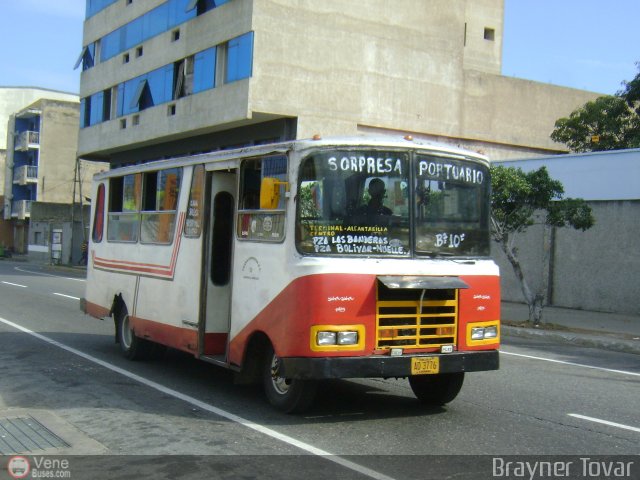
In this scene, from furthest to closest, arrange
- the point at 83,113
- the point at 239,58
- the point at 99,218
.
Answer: the point at 83,113 → the point at 239,58 → the point at 99,218

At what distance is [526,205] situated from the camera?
1831 centimetres

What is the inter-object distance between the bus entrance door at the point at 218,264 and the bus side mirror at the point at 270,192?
135 centimetres

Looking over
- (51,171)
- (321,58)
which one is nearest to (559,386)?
(321,58)

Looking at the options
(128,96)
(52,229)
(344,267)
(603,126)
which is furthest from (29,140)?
(344,267)

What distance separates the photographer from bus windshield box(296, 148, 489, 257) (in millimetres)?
7504

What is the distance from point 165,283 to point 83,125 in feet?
125

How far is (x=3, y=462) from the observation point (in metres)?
6.32

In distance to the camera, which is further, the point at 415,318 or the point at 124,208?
the point at 124,208

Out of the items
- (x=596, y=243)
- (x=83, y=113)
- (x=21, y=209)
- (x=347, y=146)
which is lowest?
(x=596, y=243)

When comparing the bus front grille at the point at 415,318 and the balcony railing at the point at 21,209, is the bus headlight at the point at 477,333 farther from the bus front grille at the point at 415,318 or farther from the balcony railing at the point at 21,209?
the balcony railing at the point at 21,209

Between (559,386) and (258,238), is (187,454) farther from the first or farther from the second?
(559,386)

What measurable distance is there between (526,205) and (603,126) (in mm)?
20865

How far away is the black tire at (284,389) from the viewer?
7703 millimetres

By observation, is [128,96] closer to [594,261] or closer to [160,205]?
[594,261]
